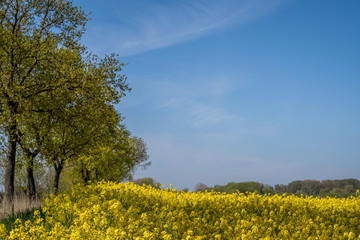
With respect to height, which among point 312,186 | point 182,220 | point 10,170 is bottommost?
point 312,186

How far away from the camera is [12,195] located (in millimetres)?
17375

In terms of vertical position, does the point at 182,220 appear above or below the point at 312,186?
above

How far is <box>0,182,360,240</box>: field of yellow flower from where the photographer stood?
23.2 feet

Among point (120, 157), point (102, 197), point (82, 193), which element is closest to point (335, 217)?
point (102, 197)

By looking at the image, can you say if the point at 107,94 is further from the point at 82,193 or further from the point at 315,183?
the point at 315,183

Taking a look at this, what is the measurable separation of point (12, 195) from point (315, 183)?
25.8 metres

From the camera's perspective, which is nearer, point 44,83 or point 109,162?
point 44,83

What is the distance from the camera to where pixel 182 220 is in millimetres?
8023

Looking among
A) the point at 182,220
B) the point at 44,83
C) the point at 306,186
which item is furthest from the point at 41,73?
the point at 306,186

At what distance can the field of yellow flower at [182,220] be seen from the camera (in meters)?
7.08

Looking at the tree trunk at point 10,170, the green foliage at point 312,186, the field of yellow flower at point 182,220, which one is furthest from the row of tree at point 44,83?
the green foliage at point 312,186

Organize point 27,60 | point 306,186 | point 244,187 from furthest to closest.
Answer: point 306,186 → point 244,187 → point 27,60

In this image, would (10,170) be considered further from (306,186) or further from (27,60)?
(306,186)

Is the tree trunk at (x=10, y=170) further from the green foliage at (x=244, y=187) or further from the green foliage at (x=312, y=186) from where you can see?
the green foliage at (x=312, y=186)
